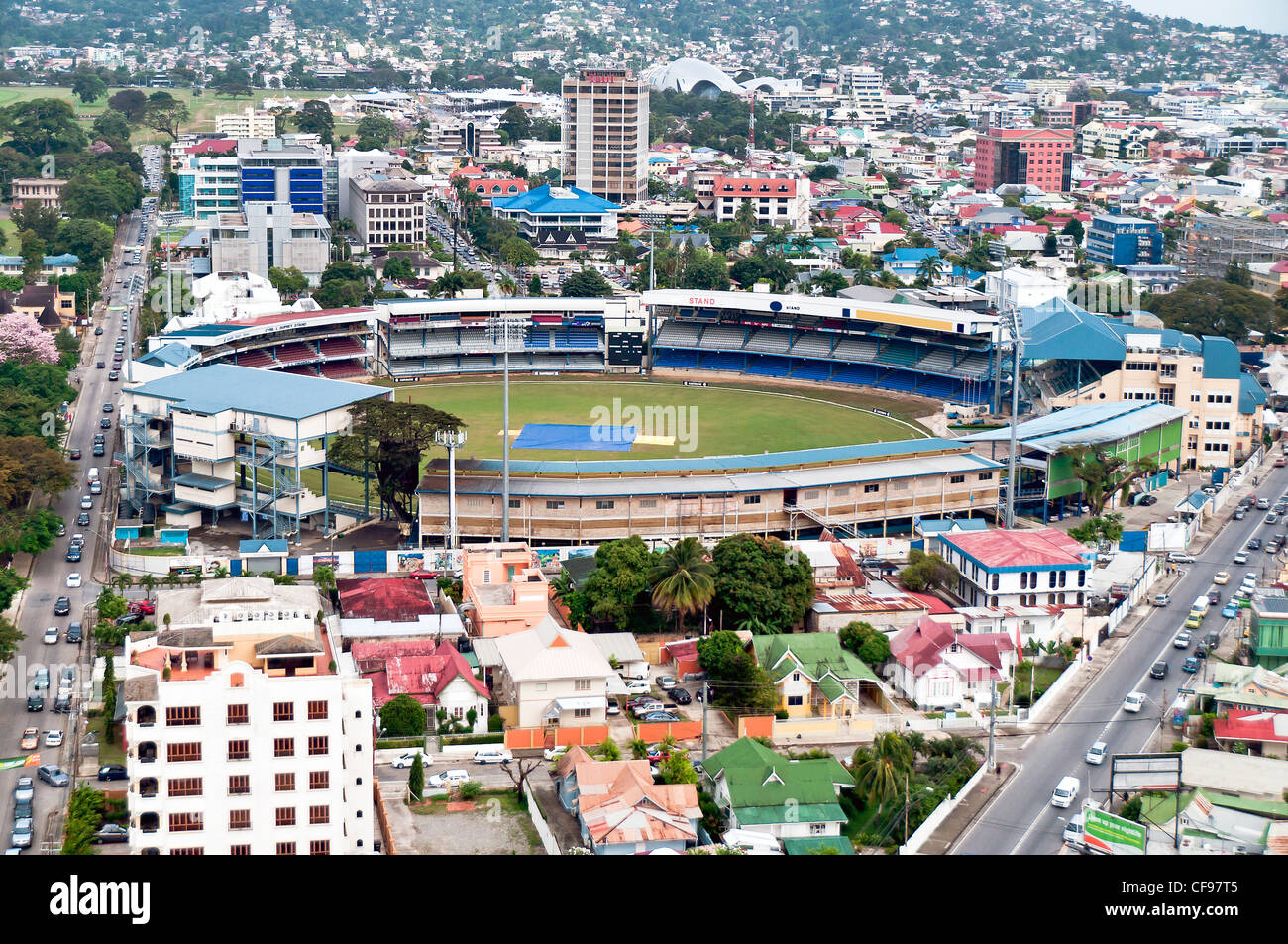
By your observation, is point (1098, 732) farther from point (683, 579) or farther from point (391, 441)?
point (391, 441)

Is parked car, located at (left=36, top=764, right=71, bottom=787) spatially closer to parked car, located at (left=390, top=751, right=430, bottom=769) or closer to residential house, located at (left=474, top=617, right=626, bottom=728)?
parked car, located at (left=390, top=751, right=430, bottom=769)

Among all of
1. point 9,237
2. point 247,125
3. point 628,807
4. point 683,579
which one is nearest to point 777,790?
point 628,807

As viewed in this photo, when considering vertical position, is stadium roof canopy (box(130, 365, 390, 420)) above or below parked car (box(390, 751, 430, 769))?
above

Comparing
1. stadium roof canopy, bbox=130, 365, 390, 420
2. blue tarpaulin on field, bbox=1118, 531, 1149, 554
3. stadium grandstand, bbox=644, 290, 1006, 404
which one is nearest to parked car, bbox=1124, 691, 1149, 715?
blue tarpaulin on field, bbox=1118, 531, 1149, 554
